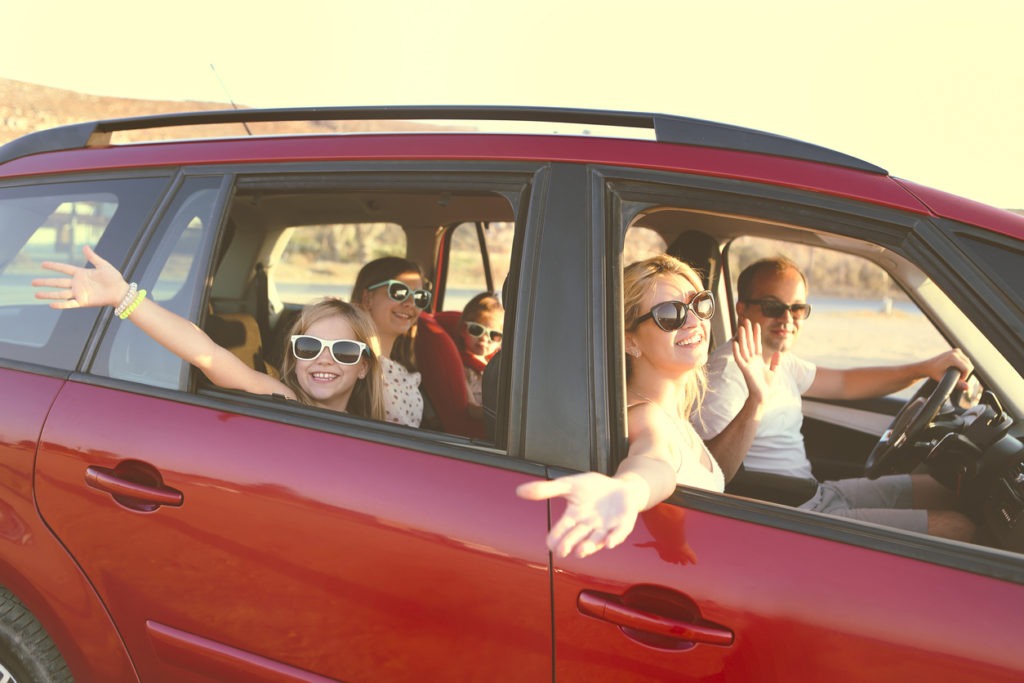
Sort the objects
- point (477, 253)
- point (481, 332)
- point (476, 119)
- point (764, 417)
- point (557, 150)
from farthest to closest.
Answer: point (477, 253), point (481, 332), point (764, 417), point (476, 119), point (557, 150)

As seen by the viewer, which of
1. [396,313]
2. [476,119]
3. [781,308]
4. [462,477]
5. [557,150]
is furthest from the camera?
[396,313]

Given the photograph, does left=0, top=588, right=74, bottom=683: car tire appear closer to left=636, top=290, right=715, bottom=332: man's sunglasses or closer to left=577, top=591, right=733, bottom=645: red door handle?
left=577, top=591, right=733, bottom=645: red door handle

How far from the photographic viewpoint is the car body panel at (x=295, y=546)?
1.44 m

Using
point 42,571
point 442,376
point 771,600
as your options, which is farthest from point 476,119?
point 442,376

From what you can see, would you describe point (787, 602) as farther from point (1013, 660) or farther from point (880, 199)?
point (880, 199)

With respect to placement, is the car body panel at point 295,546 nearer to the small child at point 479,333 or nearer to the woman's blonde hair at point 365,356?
the woman's blonde hair at point 365,356

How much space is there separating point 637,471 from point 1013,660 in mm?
609

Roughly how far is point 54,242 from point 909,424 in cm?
254

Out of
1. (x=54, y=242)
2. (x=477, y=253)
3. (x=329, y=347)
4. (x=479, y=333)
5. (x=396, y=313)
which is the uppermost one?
(x=477, y=253)

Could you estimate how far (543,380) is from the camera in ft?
4.94

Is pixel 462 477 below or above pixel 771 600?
above

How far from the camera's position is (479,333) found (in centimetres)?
395

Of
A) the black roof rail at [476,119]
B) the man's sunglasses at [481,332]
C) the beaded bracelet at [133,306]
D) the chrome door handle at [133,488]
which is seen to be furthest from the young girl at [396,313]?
the chrome door handle at [133,488]

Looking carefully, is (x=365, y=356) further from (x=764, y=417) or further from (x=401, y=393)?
(x=764, y=417)
